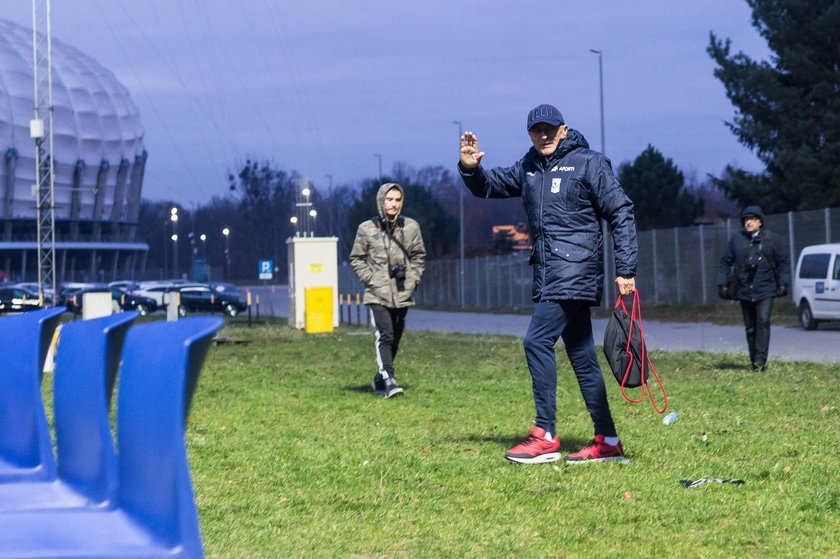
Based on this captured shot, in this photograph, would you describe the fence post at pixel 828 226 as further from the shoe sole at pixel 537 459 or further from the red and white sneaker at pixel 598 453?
the shoe sole at pixel 537 459

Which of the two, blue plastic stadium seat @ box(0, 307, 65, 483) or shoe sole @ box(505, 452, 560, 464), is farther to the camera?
shoe sole @ box(505, 452, 560, 464)

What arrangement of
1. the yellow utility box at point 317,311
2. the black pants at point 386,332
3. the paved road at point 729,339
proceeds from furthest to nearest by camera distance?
the yellow utility box at point 317,311 → the paved road at point 729,339 → the black pants at point 386,332

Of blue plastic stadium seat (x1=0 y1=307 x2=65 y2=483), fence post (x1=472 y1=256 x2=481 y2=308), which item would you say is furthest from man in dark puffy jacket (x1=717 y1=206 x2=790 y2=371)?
fence post (x1=472 y1=256 x2=481 y2=308)

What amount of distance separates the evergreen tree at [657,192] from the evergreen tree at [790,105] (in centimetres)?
1513

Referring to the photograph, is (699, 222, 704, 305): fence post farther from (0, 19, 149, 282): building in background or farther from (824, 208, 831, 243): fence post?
(0, 19, 149, 282): building in background

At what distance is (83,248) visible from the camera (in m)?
109

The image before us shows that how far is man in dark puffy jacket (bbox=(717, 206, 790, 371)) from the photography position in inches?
515

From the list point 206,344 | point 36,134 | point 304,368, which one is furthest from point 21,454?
point 36,134

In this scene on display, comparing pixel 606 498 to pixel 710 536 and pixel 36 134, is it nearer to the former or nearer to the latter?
pixel 710 536

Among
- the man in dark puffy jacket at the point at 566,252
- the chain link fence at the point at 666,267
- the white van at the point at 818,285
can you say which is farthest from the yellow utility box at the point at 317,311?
the man in dark puffy jacket at the point at 566,252

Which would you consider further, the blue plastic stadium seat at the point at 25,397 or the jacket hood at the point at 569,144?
the jacket hood at the point at 569,144

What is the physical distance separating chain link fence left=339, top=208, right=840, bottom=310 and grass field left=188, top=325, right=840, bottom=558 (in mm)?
19832

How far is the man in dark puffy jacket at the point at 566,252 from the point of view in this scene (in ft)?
22.2

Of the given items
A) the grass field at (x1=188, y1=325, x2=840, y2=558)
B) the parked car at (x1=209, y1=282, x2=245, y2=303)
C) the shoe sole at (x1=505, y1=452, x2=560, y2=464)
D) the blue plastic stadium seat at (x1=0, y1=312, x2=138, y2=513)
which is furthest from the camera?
the parked car at (x1=209, y1=282, x2=245, y2=303)
